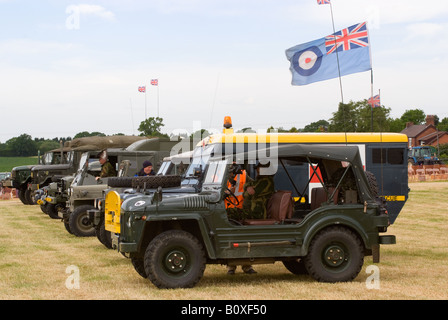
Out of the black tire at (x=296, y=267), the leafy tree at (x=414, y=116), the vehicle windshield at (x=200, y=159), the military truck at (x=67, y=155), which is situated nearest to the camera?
the black tire at (x=296, y=267)

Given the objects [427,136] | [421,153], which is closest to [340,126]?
[421,153]

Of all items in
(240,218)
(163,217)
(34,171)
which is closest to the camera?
(163,217)

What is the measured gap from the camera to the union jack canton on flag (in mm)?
13180

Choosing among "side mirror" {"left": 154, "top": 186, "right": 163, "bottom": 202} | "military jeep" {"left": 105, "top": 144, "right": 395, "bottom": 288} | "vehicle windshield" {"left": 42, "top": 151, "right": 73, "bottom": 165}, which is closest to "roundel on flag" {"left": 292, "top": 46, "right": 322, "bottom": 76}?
"military jeep" {"left": 105, "top": 144, "right": 395, "bottom": 288}

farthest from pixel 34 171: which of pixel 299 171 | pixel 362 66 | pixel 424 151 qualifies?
pixel 424 151

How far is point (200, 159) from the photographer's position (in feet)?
38.4

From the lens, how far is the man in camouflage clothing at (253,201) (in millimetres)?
10531

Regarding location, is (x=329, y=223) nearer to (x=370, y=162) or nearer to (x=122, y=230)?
(x=122, y=230)

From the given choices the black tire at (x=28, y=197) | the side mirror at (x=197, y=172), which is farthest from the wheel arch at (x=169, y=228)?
the black tire at (x=28, y=197)

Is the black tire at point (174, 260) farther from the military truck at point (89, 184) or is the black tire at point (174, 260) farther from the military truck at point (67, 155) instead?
the military truck at point (67, 155)

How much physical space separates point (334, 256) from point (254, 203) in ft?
4.49

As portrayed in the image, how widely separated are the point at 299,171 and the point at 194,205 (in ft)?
21.3

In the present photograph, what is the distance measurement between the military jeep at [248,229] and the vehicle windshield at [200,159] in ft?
2.39

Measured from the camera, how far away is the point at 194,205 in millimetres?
9711
